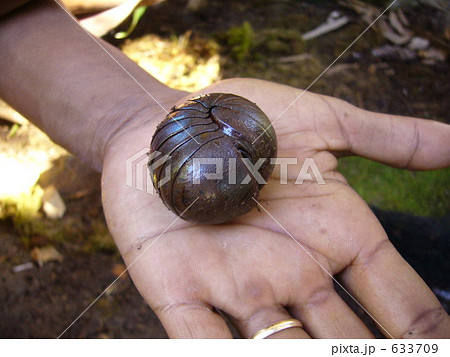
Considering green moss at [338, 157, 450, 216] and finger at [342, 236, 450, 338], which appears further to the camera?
green moss at [338, 157, 450, 216]

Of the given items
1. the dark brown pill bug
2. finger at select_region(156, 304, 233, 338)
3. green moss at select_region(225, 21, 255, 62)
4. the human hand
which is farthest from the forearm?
green moss at select_region(225, 21, 255, 62)

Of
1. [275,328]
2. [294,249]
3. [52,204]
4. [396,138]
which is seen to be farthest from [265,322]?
[52,204]

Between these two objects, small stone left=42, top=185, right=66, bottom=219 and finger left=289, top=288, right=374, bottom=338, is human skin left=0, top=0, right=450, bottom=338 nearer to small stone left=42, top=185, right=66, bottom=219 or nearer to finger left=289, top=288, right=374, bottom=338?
finger left=289, top=288, right=374, bottom=338

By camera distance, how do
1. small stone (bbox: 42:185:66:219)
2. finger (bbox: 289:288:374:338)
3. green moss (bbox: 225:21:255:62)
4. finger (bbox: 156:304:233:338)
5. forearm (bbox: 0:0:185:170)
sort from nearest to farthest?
finger (bbox: 156:304:233:338)
finger (bbox: 289:288:374:338)
forearm (bbox: 0:0:185:170)
small stone (bbox: 42:185:66:219)
green moss (bbox: 225:21:255:62)

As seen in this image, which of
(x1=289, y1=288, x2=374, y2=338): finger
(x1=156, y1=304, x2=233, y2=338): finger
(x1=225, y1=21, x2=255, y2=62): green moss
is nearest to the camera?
(x1=156, y1=304, x2=233, y2=338): finger

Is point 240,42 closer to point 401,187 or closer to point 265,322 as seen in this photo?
point 401,187

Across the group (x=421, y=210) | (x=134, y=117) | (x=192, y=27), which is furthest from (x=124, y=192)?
(x=192, y=27)

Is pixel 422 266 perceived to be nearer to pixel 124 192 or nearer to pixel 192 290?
pixel 192 290
